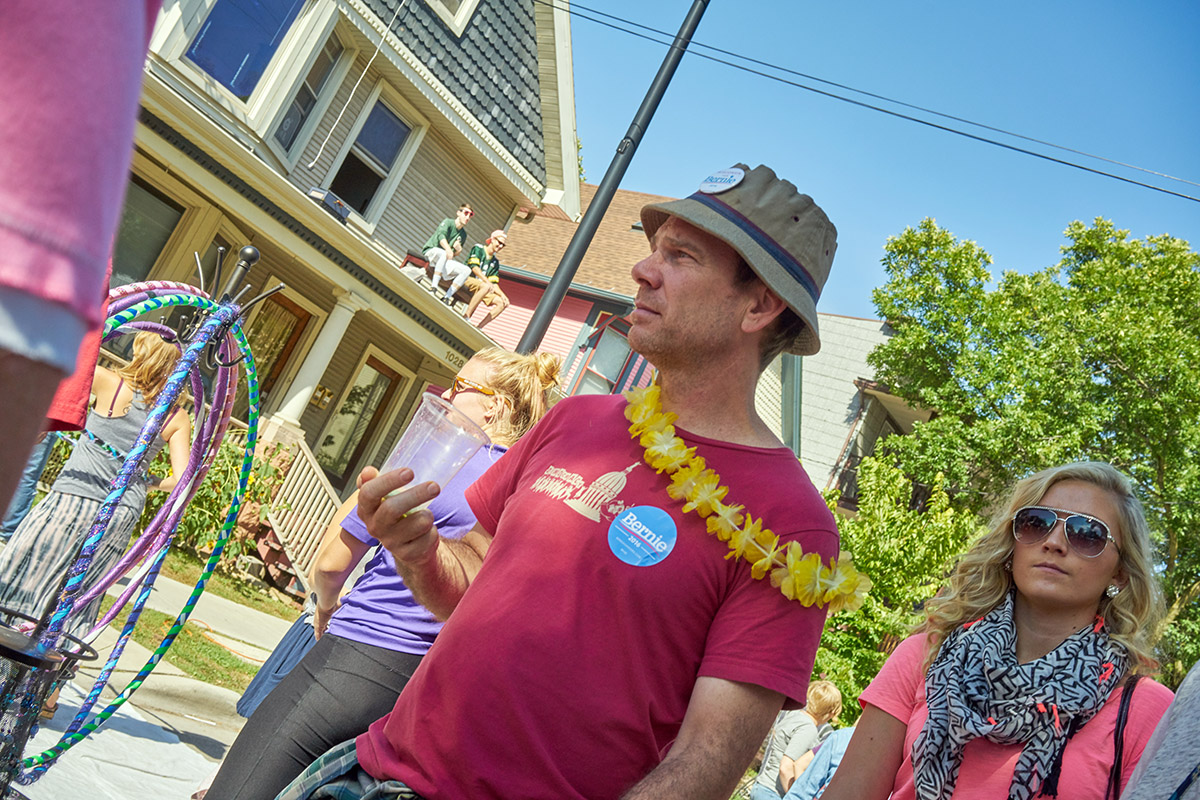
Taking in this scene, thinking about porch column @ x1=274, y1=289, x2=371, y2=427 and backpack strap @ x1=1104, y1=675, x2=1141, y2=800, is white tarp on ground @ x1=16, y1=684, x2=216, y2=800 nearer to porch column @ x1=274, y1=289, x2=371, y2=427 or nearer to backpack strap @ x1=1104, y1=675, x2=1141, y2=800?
backpack strap @ x1=1104, y1=675, x2=1141, y2=800

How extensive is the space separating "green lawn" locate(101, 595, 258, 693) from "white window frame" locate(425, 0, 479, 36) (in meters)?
9.85

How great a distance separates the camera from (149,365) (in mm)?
5402

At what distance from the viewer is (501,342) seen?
2073 centimetres

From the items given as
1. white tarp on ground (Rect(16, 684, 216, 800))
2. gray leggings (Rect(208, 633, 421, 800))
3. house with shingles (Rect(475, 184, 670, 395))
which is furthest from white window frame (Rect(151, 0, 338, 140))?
gray leggings (Rect(208, 633, 421, 800))

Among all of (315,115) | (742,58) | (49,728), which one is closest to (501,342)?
(315,115)

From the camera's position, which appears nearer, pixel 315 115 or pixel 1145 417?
pixel 315 115

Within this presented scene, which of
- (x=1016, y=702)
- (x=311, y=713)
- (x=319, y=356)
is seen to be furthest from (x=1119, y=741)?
(x=319, y=356)

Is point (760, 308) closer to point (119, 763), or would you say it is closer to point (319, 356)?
point (119, 763)

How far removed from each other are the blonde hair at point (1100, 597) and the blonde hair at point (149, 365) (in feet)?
14.2

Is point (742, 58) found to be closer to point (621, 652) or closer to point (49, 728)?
point (49, 728)

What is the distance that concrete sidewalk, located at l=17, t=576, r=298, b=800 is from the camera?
14.7 feet

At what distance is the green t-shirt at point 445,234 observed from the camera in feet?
49.9

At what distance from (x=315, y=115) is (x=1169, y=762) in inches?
540

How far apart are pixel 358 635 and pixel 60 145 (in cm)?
276
